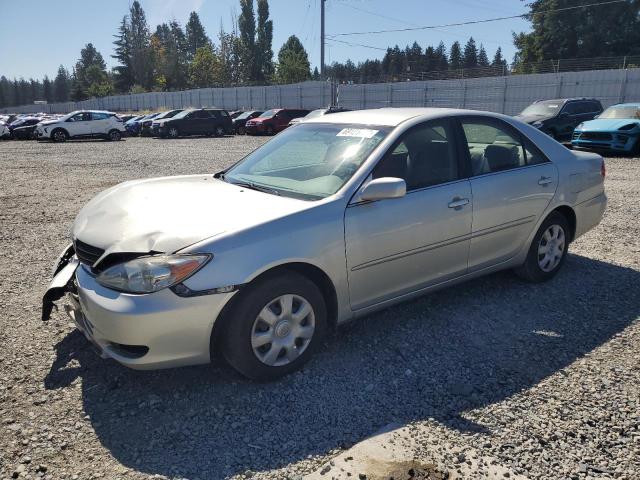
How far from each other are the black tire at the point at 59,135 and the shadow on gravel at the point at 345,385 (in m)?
26.6

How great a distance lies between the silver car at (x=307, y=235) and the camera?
2760mm

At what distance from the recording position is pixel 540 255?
15.2 feet

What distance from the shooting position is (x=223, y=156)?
56.3 ft

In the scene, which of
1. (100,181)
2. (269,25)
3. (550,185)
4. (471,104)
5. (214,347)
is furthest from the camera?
(269,25)

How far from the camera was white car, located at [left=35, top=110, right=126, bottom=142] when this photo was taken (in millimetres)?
26609

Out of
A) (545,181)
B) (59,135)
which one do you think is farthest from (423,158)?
(59,135)

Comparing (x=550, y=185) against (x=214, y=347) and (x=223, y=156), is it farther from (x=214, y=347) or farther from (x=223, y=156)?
(x=223, y=156)

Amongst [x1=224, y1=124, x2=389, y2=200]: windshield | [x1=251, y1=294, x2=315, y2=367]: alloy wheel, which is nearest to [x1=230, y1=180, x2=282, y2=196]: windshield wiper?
[x1=224, y1=124, x2=389, y2=200]: windshield

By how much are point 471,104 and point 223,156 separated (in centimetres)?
1818

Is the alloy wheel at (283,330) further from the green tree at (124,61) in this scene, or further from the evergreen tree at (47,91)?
the evergreen tree at (47,91)

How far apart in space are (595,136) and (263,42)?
81323 millimetres

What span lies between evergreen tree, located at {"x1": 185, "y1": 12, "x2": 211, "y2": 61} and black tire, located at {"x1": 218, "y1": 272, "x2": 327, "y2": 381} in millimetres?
118913

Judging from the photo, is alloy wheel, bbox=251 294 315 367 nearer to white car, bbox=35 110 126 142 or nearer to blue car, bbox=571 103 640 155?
blue car, bbox=571 103 640 155

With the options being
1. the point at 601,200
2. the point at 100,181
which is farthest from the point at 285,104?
the point at 601,200
